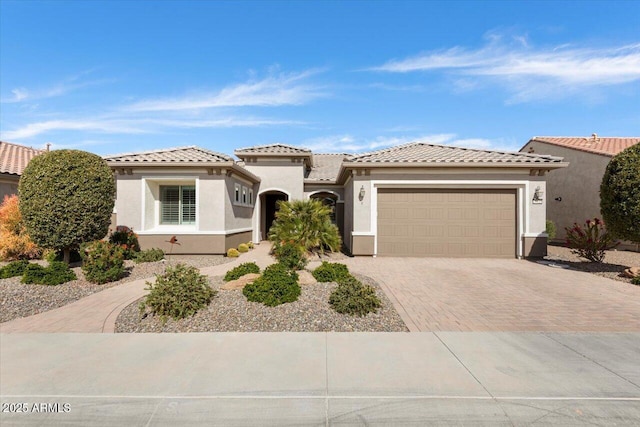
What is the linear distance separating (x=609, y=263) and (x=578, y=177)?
794cm

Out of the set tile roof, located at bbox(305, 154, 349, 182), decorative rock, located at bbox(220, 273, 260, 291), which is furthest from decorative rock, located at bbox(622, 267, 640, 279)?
tile roof, located at bbox(305, 154, 349, 182)

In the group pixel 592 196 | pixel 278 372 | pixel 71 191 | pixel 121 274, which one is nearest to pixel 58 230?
pixel 71 191

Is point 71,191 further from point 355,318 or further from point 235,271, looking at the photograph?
point 355,318

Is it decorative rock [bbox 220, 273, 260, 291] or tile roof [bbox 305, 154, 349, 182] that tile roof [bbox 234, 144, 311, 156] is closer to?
tile roof [bbox 305, 154, 349, 182]

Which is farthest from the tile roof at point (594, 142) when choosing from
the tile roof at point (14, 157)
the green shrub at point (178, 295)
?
the tile roof at point (14, 157)

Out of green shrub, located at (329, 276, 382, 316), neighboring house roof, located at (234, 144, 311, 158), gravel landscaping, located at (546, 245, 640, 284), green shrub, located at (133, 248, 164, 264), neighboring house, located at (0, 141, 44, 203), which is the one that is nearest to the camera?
green shrub, located at (329, 276, 382, 316)

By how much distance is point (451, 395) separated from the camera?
3.09 m

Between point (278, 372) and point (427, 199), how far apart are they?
1043 cm

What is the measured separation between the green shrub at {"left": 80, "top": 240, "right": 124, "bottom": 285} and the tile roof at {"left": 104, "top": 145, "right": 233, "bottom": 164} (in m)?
4.92

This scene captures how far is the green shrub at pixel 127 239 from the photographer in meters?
11.1

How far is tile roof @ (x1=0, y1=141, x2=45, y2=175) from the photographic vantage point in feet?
45.4

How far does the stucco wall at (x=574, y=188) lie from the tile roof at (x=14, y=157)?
2786 centimetres

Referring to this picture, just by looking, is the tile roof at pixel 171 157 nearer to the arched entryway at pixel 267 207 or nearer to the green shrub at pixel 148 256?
the green shrub at pixel 148 256

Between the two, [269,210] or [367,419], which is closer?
[367,419]
